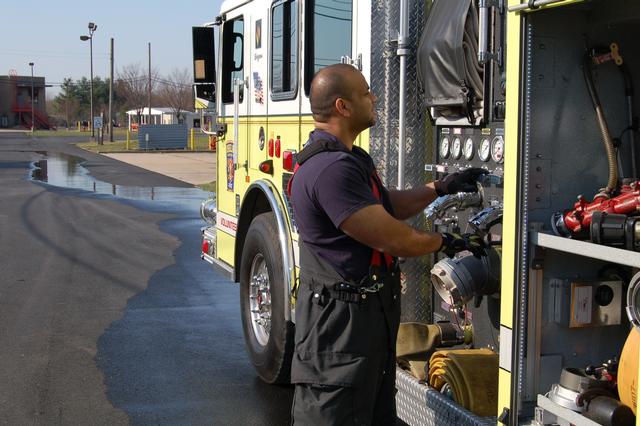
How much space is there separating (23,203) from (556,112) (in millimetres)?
15179

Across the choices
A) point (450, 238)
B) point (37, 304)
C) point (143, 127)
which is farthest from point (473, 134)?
point (143, 127)

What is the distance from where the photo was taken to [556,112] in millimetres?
3299

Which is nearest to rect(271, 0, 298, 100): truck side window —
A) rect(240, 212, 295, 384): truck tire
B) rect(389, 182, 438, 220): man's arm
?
rect(240, 212, 295, 384): truck tire

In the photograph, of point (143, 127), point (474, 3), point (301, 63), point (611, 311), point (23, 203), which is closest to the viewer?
point (611, 311)

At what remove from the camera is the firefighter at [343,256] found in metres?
3.18

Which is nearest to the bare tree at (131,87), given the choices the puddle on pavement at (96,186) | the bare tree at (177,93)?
the bare tree at (177,93)

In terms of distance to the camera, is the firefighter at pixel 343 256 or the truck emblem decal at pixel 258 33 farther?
the truck emblem decal at pixel 258 33

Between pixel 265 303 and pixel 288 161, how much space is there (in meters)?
1.10

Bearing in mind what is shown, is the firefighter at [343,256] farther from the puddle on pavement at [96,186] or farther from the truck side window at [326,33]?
the puddle on pavement at [96,186]

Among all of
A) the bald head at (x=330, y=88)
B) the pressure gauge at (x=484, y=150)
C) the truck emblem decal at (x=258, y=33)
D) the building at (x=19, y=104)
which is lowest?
the pressure gauge at (x=484, y=150)

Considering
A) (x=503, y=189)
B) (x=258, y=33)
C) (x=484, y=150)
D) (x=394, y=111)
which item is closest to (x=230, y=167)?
(x=258, y=33)

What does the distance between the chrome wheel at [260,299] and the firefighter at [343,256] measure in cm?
230

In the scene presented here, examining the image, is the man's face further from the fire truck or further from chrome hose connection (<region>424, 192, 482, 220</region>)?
chrome hose connection (<region>424, 192, 482, 220</region>)

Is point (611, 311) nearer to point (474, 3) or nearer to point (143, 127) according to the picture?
point (474, 3)
